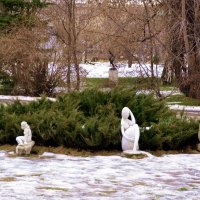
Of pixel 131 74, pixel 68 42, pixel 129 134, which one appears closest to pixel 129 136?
pixel 129 134

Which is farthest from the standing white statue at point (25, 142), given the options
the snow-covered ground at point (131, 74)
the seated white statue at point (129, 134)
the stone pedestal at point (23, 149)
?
the snow-covered ground at point (131, 74)

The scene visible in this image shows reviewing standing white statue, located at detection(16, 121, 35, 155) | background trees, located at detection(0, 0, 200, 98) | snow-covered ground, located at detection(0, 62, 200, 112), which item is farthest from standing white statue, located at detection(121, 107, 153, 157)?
background trees, located at detection(0, 0, 200, 98)

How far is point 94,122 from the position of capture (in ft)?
38.2

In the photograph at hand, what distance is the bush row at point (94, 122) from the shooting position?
1152 cm

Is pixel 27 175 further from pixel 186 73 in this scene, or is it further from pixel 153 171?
pixel 186 73

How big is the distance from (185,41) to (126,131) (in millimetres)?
11912

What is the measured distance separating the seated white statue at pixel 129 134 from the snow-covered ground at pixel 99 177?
1.24ft

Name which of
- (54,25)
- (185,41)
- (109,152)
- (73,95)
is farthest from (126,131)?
(54,25)

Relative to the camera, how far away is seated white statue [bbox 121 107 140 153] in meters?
11.2

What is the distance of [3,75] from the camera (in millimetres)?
26609

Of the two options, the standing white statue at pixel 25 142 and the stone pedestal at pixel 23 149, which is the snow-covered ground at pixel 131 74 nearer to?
the standing white statue at pixel 25 142

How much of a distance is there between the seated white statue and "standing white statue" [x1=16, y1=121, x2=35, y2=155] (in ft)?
5.98

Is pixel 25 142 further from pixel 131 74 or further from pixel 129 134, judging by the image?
pixel 131 74

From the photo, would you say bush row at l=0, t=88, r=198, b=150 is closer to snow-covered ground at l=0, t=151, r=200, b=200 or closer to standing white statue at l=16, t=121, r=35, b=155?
snow-covered ground at l=0, t=151, r=200, b=200
